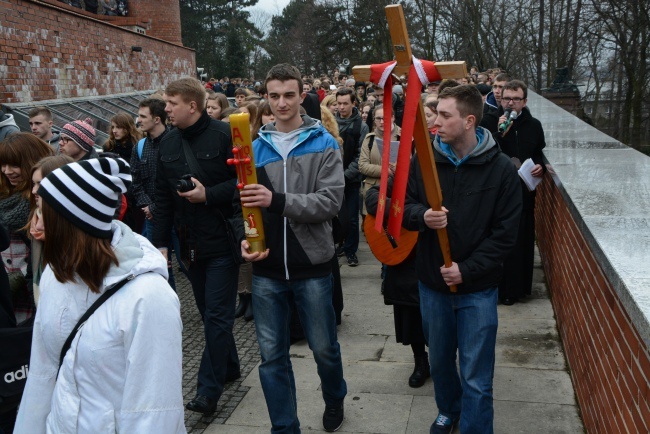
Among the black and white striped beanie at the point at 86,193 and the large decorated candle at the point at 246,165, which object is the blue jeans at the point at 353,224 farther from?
the black and white striped beanie at the point at 86,193

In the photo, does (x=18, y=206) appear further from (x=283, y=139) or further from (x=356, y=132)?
(x=356, y=132)

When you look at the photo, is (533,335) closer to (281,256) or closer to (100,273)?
(281,256)

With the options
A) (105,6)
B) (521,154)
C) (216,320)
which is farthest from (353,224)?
(105,6)

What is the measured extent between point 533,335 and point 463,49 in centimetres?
3630

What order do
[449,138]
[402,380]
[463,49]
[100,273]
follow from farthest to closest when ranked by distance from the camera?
1. [463,49]
2. [402,380]
3. [449,138]
4. [100,273]

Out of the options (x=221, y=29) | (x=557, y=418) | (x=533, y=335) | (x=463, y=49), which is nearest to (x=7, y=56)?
(x=533, y=335)

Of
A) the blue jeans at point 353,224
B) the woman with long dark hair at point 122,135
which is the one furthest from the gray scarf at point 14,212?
the blue jeans at point 353,224

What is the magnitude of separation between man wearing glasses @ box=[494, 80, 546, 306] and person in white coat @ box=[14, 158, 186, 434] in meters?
4.77

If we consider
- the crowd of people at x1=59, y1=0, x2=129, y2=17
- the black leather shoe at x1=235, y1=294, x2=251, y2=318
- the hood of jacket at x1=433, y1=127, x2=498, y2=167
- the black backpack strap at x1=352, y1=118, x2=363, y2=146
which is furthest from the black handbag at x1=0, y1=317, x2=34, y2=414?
the crowd of people at x1=59, y1=0, x2=129, y2=17

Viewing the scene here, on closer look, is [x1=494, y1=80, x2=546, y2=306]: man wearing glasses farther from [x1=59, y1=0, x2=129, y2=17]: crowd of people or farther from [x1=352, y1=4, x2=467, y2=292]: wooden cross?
[x1=59, y1=0, x2=129, y2=17]: crowd of people

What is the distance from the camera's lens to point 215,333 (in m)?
4.84

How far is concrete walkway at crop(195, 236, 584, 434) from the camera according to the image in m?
4.62

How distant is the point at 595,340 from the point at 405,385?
160 cm

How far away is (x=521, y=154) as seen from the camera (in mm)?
6656
